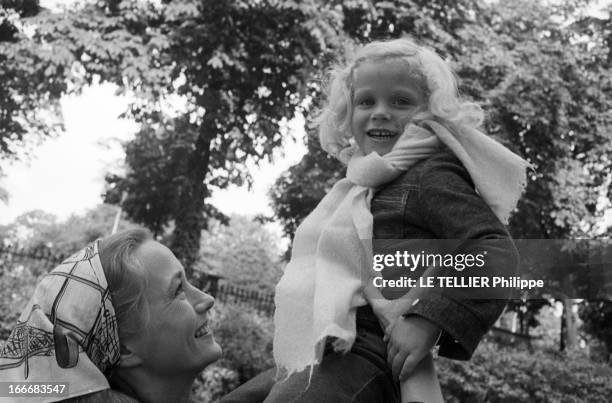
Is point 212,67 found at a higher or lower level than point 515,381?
higher

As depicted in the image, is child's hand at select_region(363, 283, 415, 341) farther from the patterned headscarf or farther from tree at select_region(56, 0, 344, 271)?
tree at select_region(56, 0, 344, 271)

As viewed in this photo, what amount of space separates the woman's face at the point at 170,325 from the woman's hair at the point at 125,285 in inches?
0.8

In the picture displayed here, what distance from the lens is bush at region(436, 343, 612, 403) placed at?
29.8ft

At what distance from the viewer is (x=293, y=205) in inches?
864

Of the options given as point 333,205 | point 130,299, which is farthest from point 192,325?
point 333,205

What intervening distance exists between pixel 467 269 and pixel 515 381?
29.0 ft

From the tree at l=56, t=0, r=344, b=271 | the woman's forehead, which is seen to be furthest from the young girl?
the tree at l=56, t=0, r=344, b=271

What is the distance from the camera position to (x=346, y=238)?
1.70 meters

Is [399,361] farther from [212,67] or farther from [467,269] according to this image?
[212,67]

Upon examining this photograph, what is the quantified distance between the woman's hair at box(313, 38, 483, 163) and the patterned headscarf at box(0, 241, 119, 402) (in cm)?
102

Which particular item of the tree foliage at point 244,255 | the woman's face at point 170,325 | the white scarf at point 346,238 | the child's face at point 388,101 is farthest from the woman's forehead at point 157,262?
the tree foliage at point 244,255

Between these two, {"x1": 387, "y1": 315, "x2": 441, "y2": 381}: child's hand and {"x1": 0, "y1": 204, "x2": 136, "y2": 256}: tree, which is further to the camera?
{"x1": 0, "y1": 204, "x2": 136, "y2": 256}: tree

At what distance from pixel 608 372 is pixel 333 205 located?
33.9 feet

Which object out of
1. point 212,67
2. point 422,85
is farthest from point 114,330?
point 212,67
